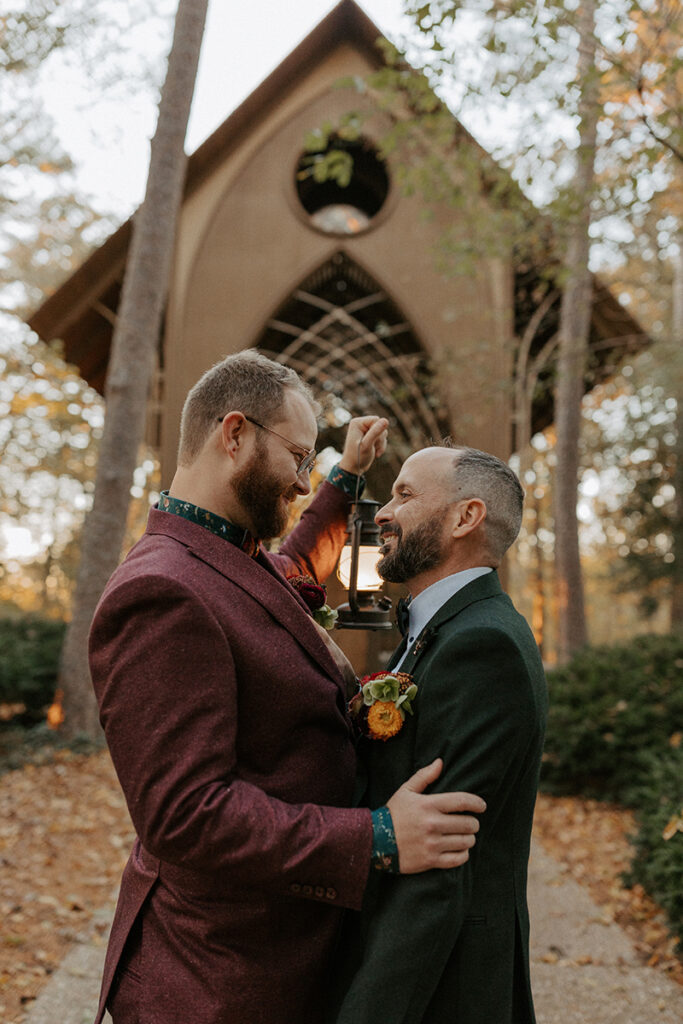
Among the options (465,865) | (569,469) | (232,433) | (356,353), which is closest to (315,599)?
(232,433)

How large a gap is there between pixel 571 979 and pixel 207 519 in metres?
4.14

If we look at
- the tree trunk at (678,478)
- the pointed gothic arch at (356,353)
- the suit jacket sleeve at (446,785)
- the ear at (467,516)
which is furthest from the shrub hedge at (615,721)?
the tree trunk at (678,478)

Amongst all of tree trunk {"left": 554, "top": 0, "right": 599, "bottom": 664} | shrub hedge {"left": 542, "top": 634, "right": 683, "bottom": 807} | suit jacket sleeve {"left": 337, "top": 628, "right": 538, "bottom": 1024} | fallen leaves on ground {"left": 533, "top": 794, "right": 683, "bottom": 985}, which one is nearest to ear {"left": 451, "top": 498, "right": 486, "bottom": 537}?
suit jacket sleeve {"left": 337, "top": 628, "right": 538, "bottom": 1024}

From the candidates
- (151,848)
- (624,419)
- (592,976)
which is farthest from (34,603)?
(151,848)

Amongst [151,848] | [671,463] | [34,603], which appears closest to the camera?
[151,848]

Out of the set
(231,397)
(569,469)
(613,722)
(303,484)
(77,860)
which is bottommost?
(77,860)

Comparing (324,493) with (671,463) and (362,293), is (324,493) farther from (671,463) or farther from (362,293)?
(671,463)

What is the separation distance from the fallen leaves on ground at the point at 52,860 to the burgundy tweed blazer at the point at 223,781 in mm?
2871

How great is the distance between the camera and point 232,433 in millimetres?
2018

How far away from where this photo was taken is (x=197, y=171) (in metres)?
10.9

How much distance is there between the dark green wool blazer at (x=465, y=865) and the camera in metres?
1.71

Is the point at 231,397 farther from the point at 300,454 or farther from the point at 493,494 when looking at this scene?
the point at 493,494

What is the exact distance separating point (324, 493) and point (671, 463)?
51.1 ft

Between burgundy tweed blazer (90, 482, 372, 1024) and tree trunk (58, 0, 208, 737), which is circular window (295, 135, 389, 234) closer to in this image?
tree trunk (58, 0, 208, 737)
